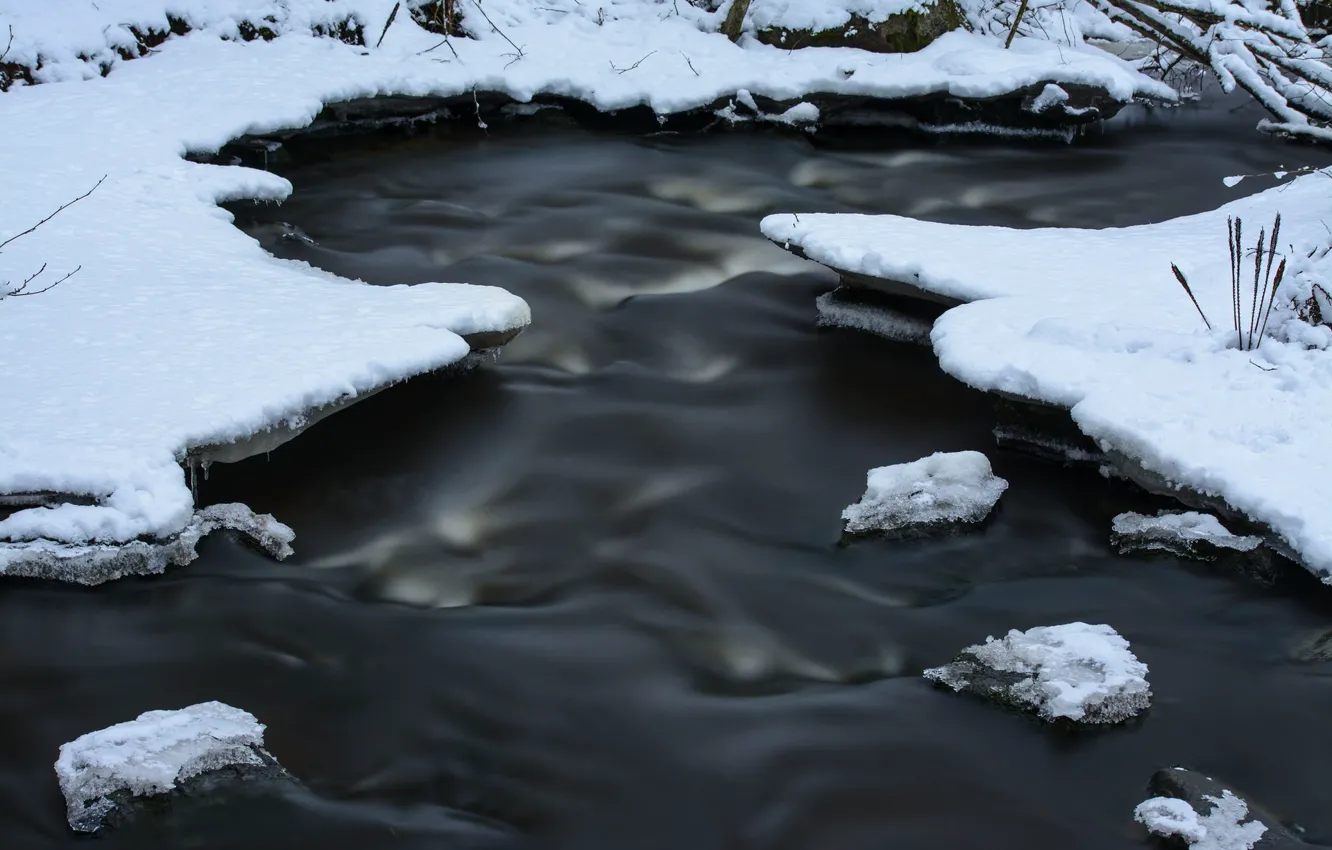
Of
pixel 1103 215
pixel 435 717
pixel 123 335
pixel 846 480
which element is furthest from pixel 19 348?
pixel 1103 215

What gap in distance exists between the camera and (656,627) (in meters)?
4.22

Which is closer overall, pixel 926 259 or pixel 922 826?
pixel 922 826

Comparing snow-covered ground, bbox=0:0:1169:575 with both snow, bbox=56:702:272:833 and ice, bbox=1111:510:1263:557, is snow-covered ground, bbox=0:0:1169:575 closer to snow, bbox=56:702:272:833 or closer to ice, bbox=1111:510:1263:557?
snow, bbox=56:702:272:833

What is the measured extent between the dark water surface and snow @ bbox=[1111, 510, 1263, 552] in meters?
0.09

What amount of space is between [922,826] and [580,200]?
497cm

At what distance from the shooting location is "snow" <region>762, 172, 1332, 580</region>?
14.5 feet

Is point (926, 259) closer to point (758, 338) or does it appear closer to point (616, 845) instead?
point (758, 338)

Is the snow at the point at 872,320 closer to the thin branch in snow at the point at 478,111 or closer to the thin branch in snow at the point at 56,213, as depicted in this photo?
the thin branch in snow at the point at 478,111

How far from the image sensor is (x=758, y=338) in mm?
6160

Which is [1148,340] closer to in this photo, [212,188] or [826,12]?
[212,188]

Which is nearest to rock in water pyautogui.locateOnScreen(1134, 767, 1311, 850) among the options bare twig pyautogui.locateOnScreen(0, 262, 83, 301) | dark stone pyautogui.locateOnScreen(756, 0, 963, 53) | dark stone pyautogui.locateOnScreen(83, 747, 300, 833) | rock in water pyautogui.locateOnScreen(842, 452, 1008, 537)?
rock in water pyautogui.locateOnScreen(842, 452, 1008, 537)

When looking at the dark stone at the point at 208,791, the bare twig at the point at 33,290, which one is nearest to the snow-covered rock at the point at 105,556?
the dark stone at the point at 208,791

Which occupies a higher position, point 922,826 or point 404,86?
point 404,86

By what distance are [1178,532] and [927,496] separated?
0.87m
